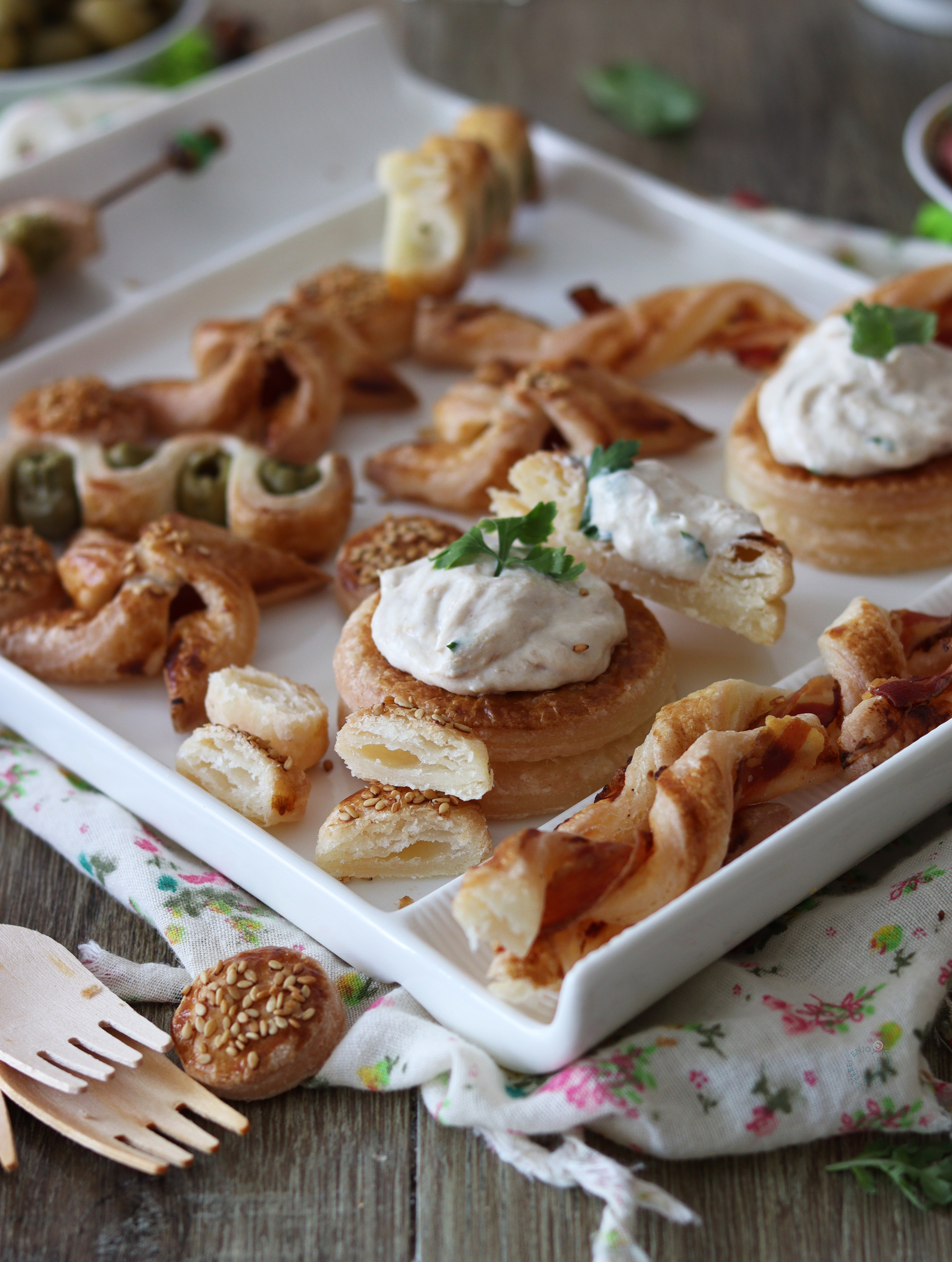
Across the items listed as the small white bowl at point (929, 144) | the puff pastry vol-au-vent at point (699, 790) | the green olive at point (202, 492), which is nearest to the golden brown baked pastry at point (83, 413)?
the green olive at point (202, 492)

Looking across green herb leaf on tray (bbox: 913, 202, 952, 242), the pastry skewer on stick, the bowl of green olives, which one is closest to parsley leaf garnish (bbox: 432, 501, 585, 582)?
the pastry skewer on stick

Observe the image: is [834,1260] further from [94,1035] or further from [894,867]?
[94,1035]

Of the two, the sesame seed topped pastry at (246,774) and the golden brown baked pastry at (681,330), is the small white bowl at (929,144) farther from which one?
the sesame seed topped pastry at (246,774)

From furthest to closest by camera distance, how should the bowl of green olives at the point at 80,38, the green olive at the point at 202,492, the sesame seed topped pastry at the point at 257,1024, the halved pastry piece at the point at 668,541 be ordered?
the bowl of green olives at the point at 80,38 < the green olive at the point at 202,492 < the halved pastry piece at the point at 668,541 < the sesame seed topped pastry at the point at 257,1024

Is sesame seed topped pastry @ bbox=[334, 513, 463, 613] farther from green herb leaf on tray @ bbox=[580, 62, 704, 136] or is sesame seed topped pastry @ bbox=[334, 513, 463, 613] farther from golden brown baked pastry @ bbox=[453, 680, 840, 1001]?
green herb leaf on tray @ bbox=[580, 62, 704, 136]

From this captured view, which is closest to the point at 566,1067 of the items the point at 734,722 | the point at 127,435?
the point at 734,722

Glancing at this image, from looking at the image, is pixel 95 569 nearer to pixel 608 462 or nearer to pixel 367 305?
pixel 608 462
